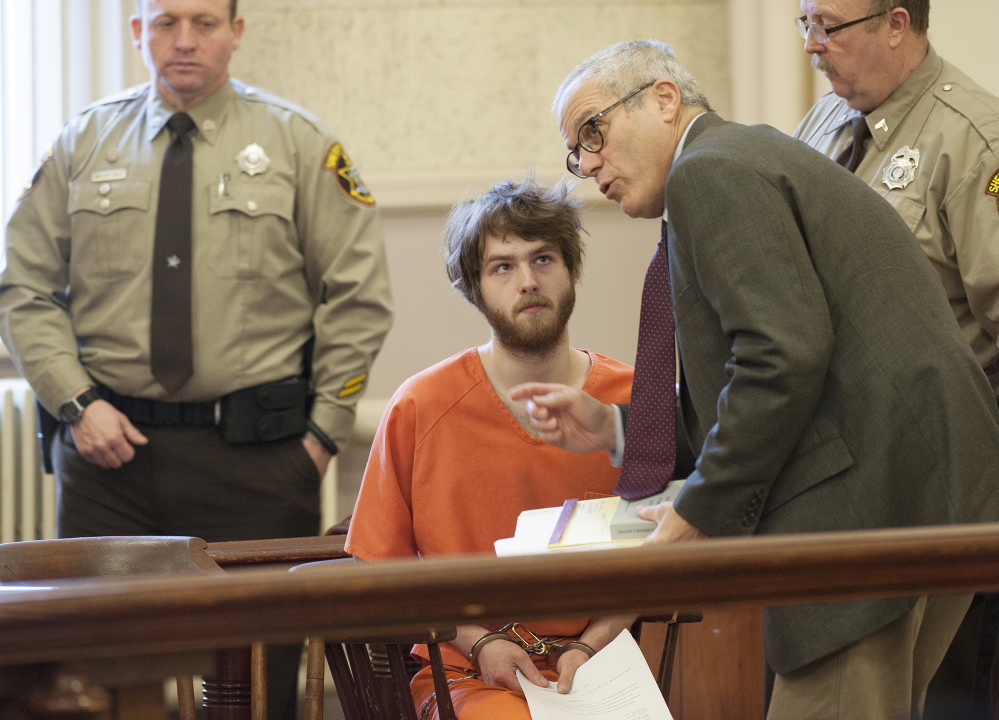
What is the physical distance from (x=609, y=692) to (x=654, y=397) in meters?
0.51

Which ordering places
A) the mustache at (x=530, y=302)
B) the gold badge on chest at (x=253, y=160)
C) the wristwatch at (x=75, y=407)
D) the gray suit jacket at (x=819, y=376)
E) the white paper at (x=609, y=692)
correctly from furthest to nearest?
the gold badge on chest at (x=253, y=160), the wristwatch at (x=75, y=407), the mustache at (x=530, y=302), the white paper at (x=609, y=692), the gray suit jacket at (x=819, y=376)

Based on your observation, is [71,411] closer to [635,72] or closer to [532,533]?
[532,533]

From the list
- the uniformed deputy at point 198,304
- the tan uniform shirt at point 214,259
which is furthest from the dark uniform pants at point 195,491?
the tan uniform shirt at point 214,259

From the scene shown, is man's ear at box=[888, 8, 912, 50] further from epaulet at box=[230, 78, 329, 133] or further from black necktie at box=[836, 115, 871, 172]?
epaulet at box=[230, 78, 329, 133]

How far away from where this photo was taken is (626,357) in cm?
423

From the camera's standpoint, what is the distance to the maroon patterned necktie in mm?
1950

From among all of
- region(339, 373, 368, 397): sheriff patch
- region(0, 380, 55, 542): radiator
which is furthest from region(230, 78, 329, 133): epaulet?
region(0, 380, 55, 542): radiator

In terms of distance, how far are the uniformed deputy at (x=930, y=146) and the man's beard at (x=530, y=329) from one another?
74cm

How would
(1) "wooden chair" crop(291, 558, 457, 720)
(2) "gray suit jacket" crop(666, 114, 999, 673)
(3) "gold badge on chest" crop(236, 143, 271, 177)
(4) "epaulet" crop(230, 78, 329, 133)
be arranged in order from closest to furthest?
1. (2) "gray suit jacket" crop(666, 114, 999, 673)
2. (1) "wooden chair" crop(291, 558, 457, 720)
3. (3) "gold badge on chest" crop(236, 143, 271, 177)
4. (4) "epaulet" crop(230, 78, 329, 133)

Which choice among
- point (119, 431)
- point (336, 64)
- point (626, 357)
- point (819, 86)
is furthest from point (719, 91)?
point (119, 431)

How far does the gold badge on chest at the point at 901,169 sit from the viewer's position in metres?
2.34

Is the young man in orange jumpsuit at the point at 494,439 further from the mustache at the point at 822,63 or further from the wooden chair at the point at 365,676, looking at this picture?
the mustache at the point at 822,63

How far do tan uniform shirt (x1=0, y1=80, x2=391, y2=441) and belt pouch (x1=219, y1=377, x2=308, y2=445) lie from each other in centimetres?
4

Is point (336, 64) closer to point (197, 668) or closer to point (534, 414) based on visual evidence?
point (534, 414)
